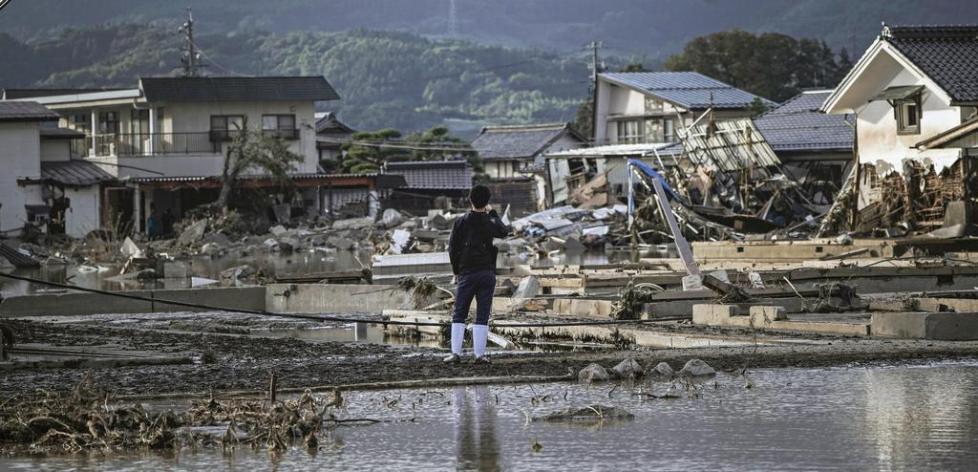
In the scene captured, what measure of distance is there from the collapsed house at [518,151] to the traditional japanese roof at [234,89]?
16497 mm

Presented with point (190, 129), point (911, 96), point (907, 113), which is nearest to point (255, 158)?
point (190, 129)

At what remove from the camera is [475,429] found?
9.92m

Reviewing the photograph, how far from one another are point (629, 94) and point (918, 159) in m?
40.8

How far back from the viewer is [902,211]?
112ft

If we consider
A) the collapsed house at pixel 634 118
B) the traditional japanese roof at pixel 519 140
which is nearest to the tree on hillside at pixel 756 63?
the traditional japanese roof at pixel 519 140

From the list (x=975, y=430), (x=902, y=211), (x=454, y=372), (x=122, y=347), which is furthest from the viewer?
(x=902, y=211)

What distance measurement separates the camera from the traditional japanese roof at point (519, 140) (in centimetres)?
8700

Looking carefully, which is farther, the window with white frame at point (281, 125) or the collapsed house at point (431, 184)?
the collapsed house at point (431, 184)

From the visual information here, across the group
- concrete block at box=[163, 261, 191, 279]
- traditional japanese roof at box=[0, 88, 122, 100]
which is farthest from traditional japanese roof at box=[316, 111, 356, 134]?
concrete block at box=[163, 261, 191, 279]

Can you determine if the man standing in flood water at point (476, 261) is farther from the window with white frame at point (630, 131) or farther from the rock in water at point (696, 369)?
the window with white frame at point (630, 131)

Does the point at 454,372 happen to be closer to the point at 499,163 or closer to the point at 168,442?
the point at 168,442

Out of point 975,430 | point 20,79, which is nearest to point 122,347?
point 975,430

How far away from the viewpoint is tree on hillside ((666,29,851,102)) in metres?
93.2

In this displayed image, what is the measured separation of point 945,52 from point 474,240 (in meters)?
23.9
